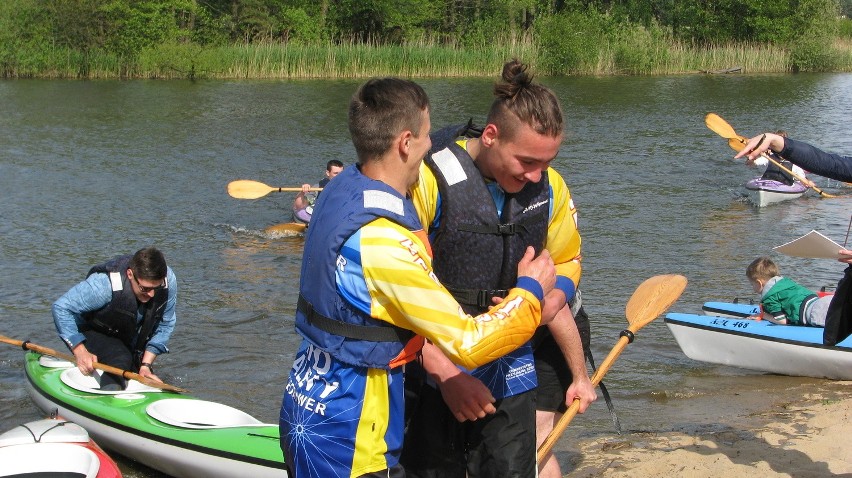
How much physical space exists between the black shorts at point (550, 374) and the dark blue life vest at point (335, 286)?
2.86 ft

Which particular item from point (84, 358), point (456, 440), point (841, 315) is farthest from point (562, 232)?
point (84, 358)

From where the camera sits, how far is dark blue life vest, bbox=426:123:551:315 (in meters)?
2.68

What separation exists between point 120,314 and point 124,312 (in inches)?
1.3

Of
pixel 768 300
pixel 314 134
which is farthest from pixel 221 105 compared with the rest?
pixel 768 300

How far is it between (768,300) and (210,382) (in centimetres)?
380

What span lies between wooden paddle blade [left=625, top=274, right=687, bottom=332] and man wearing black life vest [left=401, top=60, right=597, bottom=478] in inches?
36.2

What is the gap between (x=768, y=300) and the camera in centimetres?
662

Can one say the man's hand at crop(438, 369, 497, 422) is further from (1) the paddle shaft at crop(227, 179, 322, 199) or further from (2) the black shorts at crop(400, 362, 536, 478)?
(1) the paddle shaft at crop(227, 179, 322, 199)

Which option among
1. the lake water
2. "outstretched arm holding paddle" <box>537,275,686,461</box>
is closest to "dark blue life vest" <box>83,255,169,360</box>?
the lake water

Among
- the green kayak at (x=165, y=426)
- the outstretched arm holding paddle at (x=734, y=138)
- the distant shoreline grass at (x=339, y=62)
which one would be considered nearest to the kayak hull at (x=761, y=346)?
the outstretched arm holding paddle at (x=734, y=138)

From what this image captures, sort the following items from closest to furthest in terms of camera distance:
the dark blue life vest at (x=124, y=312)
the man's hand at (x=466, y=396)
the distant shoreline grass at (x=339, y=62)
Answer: the man's hand at (x=466, y=396) → the dark blue life vest at (x=124, y=312) → the distant shoreline grass at (x=339, y=62)

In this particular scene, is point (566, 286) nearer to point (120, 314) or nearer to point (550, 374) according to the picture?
point (550, 374)

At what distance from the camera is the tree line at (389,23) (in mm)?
31094

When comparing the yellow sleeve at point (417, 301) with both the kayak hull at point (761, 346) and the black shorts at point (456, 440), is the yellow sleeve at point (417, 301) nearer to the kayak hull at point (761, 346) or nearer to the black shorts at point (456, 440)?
the black shorts at point (456, 440)
